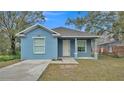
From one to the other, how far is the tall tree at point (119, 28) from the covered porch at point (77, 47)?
5.47 meters

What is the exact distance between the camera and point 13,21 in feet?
102

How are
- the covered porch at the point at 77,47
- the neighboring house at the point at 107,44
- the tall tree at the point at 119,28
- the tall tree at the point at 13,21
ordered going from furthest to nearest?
the neighboring house at the point at 107,44 → the tall tree at the point at 13,21 → the tall tree at the point at 119,28 → the covered porch at the point at 77,47

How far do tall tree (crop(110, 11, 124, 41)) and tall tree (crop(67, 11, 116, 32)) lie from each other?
72 cm

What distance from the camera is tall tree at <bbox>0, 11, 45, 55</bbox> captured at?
3053cm

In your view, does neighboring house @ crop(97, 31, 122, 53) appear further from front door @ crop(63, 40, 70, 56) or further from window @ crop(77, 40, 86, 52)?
front door @ crop(63, 40, 70, 56)

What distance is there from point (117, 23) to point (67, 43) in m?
8.11

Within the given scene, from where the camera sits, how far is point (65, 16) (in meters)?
32.7

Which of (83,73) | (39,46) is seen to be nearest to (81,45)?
(39,46)

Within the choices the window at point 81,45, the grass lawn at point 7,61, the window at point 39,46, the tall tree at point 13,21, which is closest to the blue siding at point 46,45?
the window at point 39,46

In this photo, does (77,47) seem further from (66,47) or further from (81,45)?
(66,47)

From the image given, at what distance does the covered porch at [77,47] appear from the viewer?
943 inches

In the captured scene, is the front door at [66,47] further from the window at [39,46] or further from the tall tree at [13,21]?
the tall tree at [13,21]
